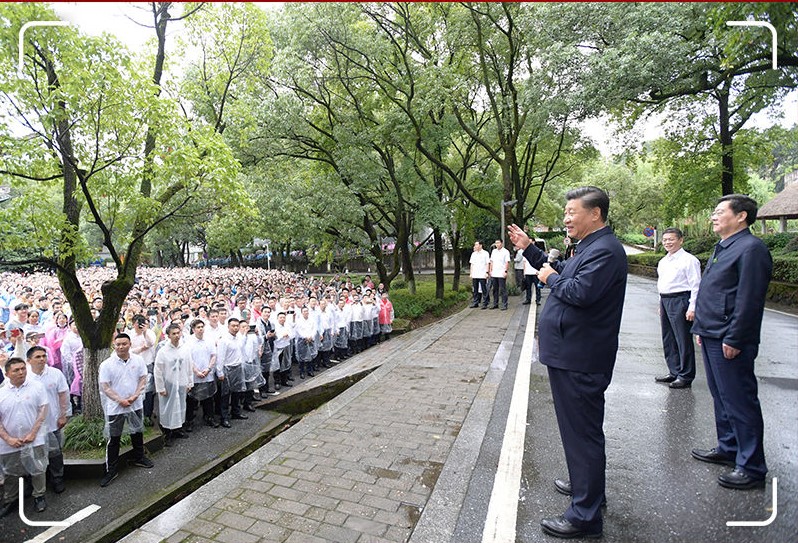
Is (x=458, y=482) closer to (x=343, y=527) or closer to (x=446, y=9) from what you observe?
(x=343, y=527)

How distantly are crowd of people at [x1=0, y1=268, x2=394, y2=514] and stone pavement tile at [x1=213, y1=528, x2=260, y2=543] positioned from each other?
330 centimetres

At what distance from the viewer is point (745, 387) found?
3189mm

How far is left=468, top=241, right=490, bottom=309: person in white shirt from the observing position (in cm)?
1208

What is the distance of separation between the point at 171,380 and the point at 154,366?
1.59ft

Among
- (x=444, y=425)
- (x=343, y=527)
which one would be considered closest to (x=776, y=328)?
(x=444, y=425)

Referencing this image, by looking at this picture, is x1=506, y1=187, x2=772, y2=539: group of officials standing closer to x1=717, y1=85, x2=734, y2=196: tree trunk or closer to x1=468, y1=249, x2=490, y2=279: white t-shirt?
x1=468, y1=249, x2=490, y2=279: white t-shirt

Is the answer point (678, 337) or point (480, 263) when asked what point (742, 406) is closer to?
point (678, 337)

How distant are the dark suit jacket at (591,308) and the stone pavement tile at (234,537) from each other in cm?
232

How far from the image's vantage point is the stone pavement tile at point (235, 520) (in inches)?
120

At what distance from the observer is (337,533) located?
2963 millimetres

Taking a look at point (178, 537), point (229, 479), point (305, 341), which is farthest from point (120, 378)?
point (305, 341)

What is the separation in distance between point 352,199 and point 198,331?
8.50 meters

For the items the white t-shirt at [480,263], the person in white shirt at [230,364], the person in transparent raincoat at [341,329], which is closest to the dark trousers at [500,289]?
the white t-shirt at [480,263]

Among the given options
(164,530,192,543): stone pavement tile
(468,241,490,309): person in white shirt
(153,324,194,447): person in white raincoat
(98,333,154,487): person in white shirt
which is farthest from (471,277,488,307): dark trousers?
(164,530,192,543): stone pavement tile
